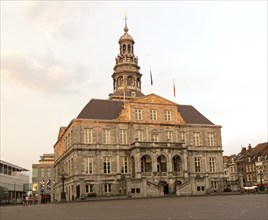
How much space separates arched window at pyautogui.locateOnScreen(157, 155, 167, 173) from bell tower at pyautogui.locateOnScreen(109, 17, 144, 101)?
21.6 meters

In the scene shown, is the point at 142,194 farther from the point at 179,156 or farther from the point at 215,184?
the point at 215,184

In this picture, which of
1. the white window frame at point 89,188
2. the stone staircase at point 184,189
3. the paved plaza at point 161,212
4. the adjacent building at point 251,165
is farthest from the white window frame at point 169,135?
the paved plaza at point 161,212

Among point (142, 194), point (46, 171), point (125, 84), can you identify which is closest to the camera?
point (142, 194)

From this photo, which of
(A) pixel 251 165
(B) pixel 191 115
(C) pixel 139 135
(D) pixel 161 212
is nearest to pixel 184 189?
(C) pixel 139 135

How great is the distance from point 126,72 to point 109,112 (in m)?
19.7

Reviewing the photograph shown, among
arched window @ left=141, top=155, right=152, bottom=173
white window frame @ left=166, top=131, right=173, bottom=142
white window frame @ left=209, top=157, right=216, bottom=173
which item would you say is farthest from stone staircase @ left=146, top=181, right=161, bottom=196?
white window frame @ left=209, top=157, right=216, bottom=173

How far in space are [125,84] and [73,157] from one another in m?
26.8

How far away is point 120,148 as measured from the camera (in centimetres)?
6450

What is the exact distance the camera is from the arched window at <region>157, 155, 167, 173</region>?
2541 inches

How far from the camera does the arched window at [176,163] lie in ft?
215

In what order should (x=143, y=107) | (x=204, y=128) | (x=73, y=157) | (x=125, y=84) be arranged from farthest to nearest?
1. (x=125, y=84)
2. (x=204, y=128)
3. (x=143, y=107)
4. (x=73, y=157)

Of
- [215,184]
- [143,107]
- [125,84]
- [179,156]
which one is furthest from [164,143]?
[125,84]

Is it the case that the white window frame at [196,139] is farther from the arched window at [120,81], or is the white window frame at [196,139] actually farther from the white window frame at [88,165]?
the arched window at [120,81]

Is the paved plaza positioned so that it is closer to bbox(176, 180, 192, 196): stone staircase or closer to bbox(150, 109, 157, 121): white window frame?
bbox(176, 180, 192, 196): stone staircase
